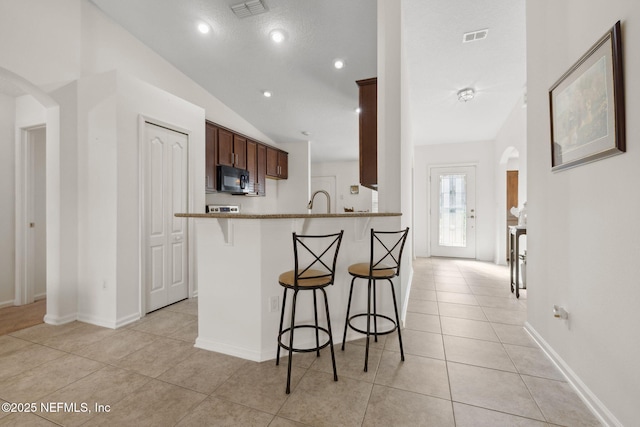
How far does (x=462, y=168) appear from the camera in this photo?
20.2 feet

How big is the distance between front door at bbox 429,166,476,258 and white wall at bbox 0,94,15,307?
22.7 feet

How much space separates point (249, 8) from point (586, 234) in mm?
3459

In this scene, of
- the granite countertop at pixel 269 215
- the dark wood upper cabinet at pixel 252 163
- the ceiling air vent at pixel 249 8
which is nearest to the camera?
the granite countertop at pixel 269 215

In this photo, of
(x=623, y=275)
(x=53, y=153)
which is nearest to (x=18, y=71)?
(x=53, y=153)

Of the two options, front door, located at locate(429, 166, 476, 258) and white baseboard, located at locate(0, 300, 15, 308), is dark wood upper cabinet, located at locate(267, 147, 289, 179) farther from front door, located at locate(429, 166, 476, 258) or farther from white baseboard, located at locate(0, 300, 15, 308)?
white baseboard, located at locate(0, 300, 15, 308)

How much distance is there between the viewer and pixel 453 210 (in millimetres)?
6234

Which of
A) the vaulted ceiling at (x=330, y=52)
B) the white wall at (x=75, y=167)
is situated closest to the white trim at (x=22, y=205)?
the white wall at (x=75, y=167)

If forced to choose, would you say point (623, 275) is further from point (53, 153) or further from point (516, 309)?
point (53, 153)

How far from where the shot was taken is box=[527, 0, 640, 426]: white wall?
129cm

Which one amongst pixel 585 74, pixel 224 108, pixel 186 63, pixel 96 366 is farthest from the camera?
pixel 224 108

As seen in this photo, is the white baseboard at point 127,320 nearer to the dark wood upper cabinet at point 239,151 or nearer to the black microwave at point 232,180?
the black microwave at point 232,180

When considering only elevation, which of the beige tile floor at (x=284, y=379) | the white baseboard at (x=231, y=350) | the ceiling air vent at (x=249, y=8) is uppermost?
the ceiling air vent at (x=249, y=8)

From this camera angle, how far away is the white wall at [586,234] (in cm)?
129

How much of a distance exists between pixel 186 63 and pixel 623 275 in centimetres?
473
